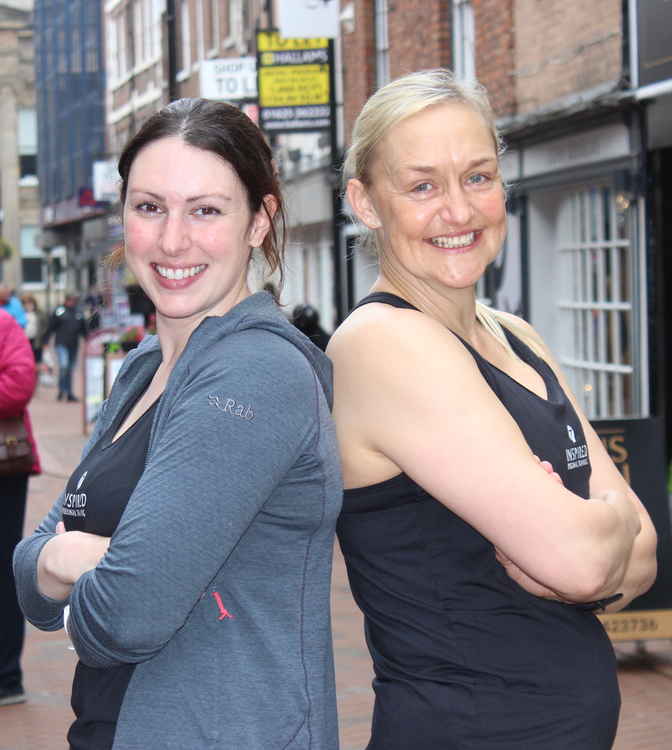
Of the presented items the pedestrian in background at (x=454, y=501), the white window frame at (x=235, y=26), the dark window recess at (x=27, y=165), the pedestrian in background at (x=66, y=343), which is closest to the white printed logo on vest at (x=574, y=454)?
the pedestrian in background at (x=454, y=501)

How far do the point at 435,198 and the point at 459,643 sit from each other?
2.42 feet

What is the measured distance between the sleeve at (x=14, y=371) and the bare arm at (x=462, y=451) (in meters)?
4.14

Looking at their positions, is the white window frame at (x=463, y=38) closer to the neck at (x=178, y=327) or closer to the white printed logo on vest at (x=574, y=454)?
the white printed logo on vest at (x=574, y=454)

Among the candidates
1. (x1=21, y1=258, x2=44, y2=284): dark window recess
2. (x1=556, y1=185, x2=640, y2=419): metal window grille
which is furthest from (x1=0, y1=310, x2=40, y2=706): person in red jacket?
(x1=21, y1=258, x2=44, y2=284): dark window recess

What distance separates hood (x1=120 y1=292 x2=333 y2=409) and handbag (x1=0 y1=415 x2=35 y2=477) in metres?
4.03

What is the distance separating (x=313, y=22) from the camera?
14047 millimetres

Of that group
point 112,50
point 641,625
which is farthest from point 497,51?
point 112,50

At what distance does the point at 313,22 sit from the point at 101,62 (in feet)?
97.1

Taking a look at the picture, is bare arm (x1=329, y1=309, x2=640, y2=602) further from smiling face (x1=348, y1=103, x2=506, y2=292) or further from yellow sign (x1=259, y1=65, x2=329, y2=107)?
yellow sign (x1=259, y1=65, x2=329, y2=107)

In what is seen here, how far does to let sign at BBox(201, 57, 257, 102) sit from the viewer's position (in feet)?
58.9

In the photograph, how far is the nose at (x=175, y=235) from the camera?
2291mm

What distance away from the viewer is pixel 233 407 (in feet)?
6.72

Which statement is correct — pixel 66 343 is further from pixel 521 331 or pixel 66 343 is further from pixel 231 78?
pixel 521 331

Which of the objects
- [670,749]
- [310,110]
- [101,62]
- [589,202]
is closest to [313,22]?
[310,110]
